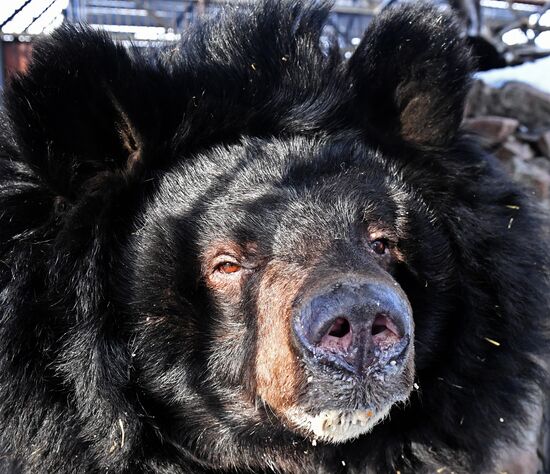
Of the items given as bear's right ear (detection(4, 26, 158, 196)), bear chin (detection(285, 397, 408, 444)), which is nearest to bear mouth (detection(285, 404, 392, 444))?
bear chin (detection(285, 397, 408, 444))

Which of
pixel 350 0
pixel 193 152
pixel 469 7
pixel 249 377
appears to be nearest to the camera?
pixel 249 377

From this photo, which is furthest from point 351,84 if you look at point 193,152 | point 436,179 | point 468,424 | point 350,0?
point 350,0

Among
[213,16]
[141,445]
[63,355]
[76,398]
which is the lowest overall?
[141,445]

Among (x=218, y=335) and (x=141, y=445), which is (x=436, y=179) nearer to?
(x=218, y=335)

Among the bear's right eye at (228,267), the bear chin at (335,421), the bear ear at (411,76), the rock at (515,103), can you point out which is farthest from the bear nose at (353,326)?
the rock at (515,103)

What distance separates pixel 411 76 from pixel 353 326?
1316mm

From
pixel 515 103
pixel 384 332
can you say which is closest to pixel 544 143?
pixel 515 103

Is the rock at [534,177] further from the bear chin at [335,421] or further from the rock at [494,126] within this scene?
the bear chin at [335,421]

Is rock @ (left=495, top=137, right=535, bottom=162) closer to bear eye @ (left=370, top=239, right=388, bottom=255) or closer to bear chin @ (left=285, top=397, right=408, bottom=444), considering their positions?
bear eye @ (left=370, top=239, right=388, bottom=255)

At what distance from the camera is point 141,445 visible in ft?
8.84

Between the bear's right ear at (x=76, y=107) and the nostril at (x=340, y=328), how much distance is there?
1015 mm

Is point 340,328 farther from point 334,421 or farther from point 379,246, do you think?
point 379,246

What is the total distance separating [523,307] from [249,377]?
1.22 m

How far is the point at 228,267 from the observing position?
8.54 feet
